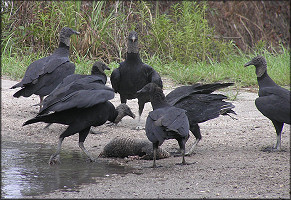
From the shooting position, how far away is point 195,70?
26.5 ft

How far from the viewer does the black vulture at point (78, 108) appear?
13.1 ft

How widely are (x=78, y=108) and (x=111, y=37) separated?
5.11 metres

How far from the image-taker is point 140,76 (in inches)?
227

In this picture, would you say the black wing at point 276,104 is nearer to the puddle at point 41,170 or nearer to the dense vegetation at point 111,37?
the puddle at point 41,170

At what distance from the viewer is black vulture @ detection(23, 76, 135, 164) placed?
3998 mm

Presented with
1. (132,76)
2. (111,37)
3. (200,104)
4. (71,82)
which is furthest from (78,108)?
(111,37)

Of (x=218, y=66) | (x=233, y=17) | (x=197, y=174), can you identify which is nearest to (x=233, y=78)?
(x=218, y=66)

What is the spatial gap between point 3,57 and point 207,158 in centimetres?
534

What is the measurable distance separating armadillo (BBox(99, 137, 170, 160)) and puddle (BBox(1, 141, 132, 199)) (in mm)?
205

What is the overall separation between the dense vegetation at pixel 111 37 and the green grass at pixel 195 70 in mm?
20

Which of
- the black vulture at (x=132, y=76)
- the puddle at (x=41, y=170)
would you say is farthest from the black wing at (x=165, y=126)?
the black vulture at (x=132, y=76)

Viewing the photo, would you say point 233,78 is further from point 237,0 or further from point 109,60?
point 237,0

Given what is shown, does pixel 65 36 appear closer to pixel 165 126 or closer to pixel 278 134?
pixel 165 126

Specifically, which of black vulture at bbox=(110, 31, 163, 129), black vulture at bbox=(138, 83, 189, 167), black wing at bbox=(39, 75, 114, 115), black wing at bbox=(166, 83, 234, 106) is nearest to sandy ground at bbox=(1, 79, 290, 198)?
black vulture at bbox=(138, 83, 189, 167)
